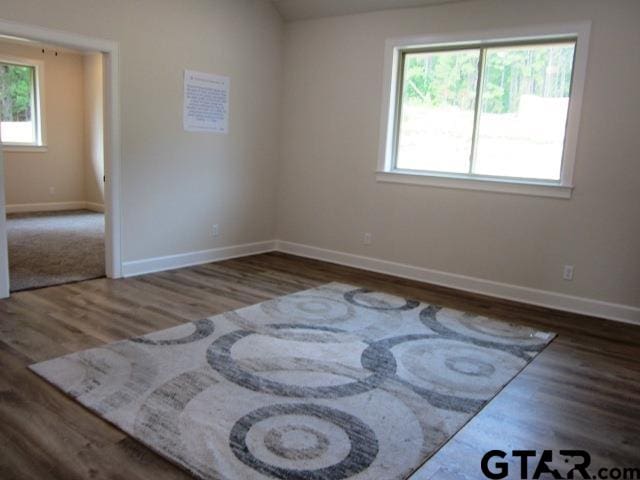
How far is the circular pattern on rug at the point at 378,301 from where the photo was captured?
433cm

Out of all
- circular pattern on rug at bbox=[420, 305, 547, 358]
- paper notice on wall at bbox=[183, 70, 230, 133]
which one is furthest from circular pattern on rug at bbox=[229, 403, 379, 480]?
paper notice on wall at bbox=[183, 70, 230, 133]

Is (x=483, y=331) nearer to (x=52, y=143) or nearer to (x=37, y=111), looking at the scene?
(x=52, y=143)

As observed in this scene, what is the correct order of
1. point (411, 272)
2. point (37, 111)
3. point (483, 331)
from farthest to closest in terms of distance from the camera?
point (37, 111) < point (411, 272) < point (483, 331)

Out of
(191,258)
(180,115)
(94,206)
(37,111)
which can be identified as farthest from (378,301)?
(37,111)

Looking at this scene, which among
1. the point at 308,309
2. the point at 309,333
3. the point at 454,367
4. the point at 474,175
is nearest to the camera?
the point at 454,367

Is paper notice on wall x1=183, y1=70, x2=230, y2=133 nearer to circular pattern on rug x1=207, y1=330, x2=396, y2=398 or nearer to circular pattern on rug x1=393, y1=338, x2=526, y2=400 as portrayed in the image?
circular pattern on rug x1=207, y1=330, x2=396, y2=398

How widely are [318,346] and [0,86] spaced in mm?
7163

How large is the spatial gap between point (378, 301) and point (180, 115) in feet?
8.51

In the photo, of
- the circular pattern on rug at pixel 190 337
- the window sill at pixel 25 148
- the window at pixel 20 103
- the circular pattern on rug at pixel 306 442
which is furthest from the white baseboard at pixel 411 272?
the window at pixel 20 103

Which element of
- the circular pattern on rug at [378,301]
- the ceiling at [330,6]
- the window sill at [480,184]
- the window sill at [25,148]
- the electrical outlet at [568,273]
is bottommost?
the circular pattern on rug at [378,301]

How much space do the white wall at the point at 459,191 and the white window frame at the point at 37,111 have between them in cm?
443

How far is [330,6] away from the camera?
5.48 metres

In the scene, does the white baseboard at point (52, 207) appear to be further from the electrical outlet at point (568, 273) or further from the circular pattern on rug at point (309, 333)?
the electrical outlet at point (568, 273)

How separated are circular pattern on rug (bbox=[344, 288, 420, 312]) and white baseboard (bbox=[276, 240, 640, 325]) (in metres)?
0.78
